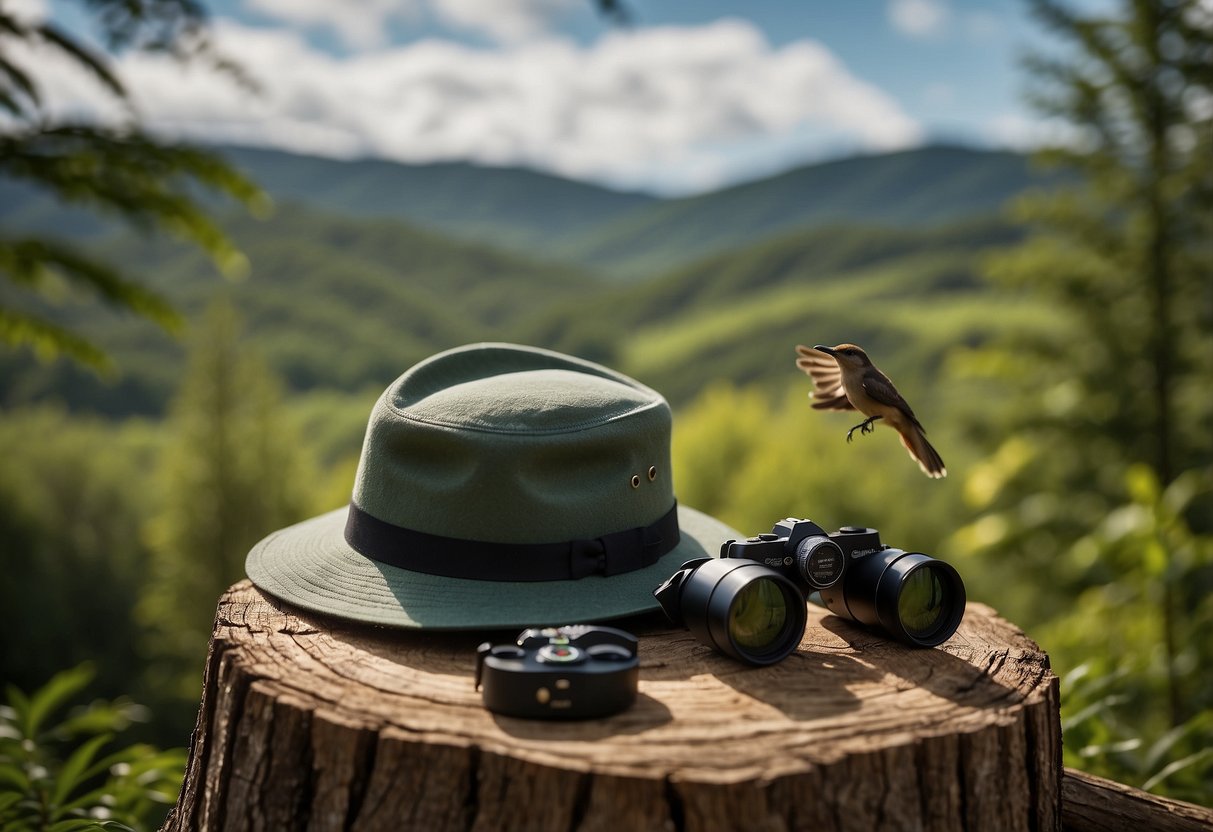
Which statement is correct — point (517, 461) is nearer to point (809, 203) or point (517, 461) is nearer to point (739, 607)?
point (739, 607)

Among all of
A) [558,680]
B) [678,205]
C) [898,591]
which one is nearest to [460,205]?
[678,205]

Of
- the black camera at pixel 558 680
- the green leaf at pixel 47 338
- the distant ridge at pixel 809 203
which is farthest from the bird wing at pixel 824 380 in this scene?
the distant ridge at pixel 809 203

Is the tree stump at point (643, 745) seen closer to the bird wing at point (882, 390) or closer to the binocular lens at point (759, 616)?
the binocular lens at point (759, 616)

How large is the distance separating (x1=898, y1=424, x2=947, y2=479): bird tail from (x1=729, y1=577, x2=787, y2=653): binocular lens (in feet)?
2.14

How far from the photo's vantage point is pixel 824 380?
2.92m

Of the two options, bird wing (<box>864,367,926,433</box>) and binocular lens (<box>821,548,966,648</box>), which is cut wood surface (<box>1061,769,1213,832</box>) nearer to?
binocular lens (<box>821,548,966,648</box>)

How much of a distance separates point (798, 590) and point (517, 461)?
2.60 ft

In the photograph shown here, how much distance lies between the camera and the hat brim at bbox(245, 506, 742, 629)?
7.59 ft

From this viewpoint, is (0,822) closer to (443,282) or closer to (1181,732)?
(1181,732)

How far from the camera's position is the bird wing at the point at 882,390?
2537 millimetres

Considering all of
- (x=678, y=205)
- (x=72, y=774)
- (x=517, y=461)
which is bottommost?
(x=72, y=774)

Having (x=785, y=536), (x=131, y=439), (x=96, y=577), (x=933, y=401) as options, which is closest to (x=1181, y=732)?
(x=785, y=536)

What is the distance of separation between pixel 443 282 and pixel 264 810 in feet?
428

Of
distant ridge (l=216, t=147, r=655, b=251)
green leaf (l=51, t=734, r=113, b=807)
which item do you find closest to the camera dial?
green leaf (l=51, t=734, r=113, b=807)
